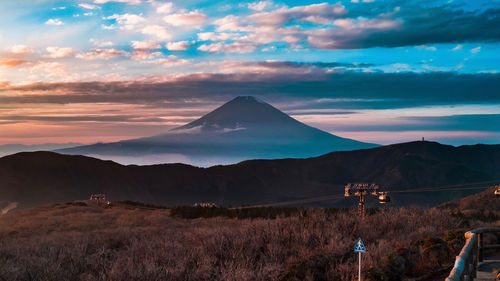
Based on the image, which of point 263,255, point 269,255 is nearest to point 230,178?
point 269,255

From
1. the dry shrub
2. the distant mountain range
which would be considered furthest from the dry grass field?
the distant mountain range

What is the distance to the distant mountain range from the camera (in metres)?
132

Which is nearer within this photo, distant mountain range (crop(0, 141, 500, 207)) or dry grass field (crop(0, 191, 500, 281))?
dry grass field (crop(0, 191, 500, 281))

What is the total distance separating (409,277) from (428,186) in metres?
142

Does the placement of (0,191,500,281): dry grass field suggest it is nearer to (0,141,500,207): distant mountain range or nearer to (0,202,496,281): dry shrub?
(0,202,496,281): dry shrub

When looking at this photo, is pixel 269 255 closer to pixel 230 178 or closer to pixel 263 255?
pixel 263 255

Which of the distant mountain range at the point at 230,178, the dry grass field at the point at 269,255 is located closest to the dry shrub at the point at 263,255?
the dry grass field at the point at 269,255

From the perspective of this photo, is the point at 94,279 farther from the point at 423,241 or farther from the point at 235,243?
the point at 423,241

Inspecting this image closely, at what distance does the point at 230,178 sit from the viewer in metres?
159

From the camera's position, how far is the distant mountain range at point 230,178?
132m

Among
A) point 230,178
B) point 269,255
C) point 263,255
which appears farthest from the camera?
point 230,178

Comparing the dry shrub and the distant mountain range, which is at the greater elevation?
the dry shrub

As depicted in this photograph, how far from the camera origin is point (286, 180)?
158 m

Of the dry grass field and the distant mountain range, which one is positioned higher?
the dry grass field
